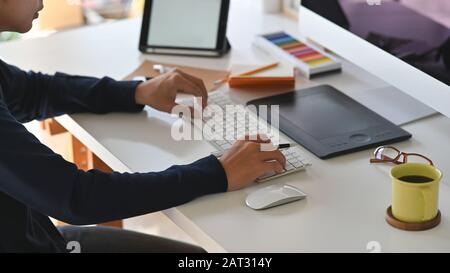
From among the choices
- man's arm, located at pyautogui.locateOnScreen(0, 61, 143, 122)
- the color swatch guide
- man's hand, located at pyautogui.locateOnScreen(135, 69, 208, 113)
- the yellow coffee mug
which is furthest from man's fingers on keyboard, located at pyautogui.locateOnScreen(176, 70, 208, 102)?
the yellow coffee mug

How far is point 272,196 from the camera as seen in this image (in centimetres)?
129

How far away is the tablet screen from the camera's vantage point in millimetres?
1920

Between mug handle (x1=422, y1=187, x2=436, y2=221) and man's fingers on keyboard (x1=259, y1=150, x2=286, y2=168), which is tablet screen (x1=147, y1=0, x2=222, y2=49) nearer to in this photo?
man's fingers on keyboard (x1=259, y1=150, x2=286, y2=168)

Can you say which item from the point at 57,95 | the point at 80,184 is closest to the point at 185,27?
the point at 57,95

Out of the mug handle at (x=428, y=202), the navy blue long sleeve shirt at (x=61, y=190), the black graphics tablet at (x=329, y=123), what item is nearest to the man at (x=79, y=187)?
the navy blue long sleeve shirt at (x=61, y=190)

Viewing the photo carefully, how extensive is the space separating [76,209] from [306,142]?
46 cm

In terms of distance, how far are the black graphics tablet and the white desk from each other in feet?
0.10

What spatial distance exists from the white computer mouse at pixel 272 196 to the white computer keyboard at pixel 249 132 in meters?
0.05

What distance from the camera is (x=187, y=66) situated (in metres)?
1.87

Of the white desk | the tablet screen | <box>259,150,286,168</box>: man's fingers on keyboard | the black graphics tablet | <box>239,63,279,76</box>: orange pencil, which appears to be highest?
the tablet screen

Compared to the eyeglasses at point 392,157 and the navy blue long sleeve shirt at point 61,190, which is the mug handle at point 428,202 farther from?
the navy blue long sleeve shirt at point 61,190

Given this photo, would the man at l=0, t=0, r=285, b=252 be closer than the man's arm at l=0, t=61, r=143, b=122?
Yes
